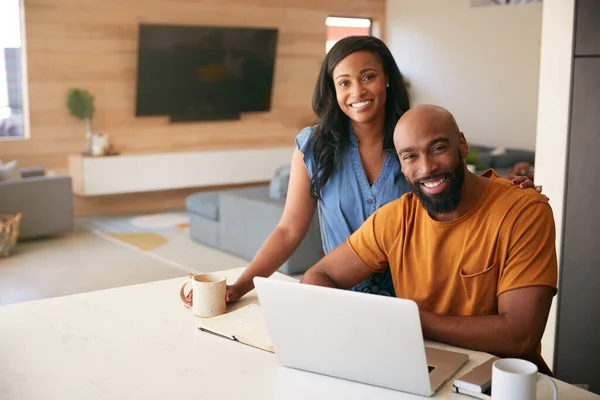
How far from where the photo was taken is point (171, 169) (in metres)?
8.41

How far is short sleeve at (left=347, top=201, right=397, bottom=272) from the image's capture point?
2070 millimetres

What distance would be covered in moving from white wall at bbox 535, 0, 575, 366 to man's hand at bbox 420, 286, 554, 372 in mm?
1407

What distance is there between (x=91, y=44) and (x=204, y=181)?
186 centimetres

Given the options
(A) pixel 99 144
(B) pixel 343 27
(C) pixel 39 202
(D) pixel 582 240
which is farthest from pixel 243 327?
(B) pixel 343 27

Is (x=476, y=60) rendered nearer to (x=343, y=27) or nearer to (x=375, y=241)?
(x=343, y=27)

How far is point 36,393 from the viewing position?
1.65m

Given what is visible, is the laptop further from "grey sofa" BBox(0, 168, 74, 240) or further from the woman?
"grey sofa" BBox(0, 168, 74, 240)

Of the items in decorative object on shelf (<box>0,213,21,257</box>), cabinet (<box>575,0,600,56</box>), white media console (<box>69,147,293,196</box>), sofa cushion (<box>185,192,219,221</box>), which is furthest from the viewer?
white media console (<box>69,147,293,196</box>)

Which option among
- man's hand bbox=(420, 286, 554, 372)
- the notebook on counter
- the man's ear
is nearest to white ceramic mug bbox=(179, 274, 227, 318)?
the notebook on counter

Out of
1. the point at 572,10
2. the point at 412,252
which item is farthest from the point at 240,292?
the point at 572,10

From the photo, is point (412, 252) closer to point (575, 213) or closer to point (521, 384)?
point (521, 384)

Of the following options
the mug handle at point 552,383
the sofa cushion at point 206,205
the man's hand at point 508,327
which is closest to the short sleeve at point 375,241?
the man's hand at point 508,327

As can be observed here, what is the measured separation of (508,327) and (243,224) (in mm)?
4434

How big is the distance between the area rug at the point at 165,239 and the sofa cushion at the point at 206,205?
10.7 inches
